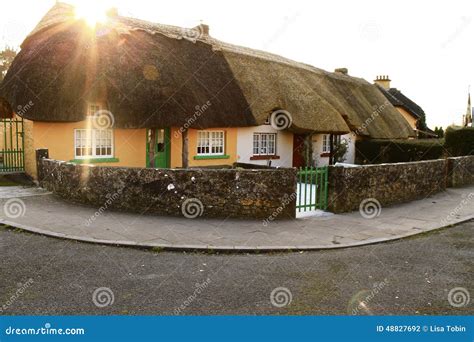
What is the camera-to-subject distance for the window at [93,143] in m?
16.2

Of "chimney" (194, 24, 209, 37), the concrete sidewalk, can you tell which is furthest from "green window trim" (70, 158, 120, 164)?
"chimney" (194, 24, 209, 37)

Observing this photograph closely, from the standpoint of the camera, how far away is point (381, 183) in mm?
13188

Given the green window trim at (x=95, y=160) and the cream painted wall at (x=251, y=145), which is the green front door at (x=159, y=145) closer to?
the green window trim at (x=95, y=160)

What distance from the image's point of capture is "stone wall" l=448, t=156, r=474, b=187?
18.7 meters

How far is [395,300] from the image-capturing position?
587 centimetres

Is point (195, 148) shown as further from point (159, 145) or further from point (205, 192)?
point (205, 192)

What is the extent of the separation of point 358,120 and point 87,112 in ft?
62.8

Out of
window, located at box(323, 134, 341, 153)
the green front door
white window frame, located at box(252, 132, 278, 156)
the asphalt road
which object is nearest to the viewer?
the asphalt road

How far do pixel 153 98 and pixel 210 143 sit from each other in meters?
4.45

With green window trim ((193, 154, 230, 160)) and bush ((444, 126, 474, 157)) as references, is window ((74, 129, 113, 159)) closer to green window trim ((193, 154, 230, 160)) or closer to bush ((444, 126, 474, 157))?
green window trim ((193, 154, 230, 160))

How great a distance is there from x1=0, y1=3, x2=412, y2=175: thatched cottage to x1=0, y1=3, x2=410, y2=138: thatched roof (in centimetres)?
5

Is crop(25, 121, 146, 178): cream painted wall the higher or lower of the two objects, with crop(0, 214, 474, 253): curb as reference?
higher

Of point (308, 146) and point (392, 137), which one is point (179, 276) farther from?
point (392, 137)

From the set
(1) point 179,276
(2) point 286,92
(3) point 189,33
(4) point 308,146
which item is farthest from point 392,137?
(1) point 179,276
